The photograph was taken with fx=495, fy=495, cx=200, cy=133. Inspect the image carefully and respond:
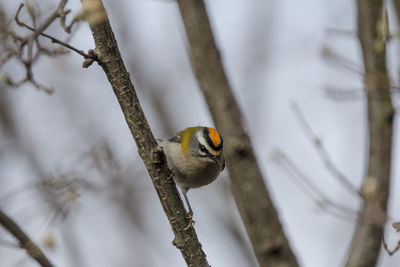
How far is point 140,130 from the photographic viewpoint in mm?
2734

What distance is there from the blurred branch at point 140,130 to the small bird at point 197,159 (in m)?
1.71

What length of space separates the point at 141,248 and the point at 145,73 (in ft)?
11.1

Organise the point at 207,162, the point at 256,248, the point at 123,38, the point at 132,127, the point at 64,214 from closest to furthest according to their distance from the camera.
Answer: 1. the point at 132,127
2. the point at 64,214
3. the point at 256,248
4. the point at 207,162
5. the point at 123,38

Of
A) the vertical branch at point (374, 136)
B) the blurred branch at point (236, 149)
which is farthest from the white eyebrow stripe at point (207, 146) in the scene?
the vertical branch at point (374, 136)

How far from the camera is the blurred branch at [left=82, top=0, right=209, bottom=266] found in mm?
2613

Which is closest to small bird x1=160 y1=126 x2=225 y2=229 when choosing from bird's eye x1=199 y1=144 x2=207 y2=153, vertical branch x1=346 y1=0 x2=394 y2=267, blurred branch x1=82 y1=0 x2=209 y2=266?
bird's eye x1=199 y1=144 x2=207 y2=153

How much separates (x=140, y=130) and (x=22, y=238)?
0.82m

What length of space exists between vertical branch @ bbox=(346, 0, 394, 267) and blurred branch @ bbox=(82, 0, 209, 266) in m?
1.31

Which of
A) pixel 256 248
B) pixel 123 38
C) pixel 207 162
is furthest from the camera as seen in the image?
pixel 123 38

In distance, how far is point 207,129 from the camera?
16.2ft

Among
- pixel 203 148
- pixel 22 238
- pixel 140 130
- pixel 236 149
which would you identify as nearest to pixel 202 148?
pixel 203 148

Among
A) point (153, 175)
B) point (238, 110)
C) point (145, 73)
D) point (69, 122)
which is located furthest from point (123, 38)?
point (153, 175)

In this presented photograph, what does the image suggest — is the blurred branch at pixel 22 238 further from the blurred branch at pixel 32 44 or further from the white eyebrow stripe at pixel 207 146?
the white eyebrow stripe at pixel 207 146

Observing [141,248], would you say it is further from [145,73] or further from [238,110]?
[238,110]
